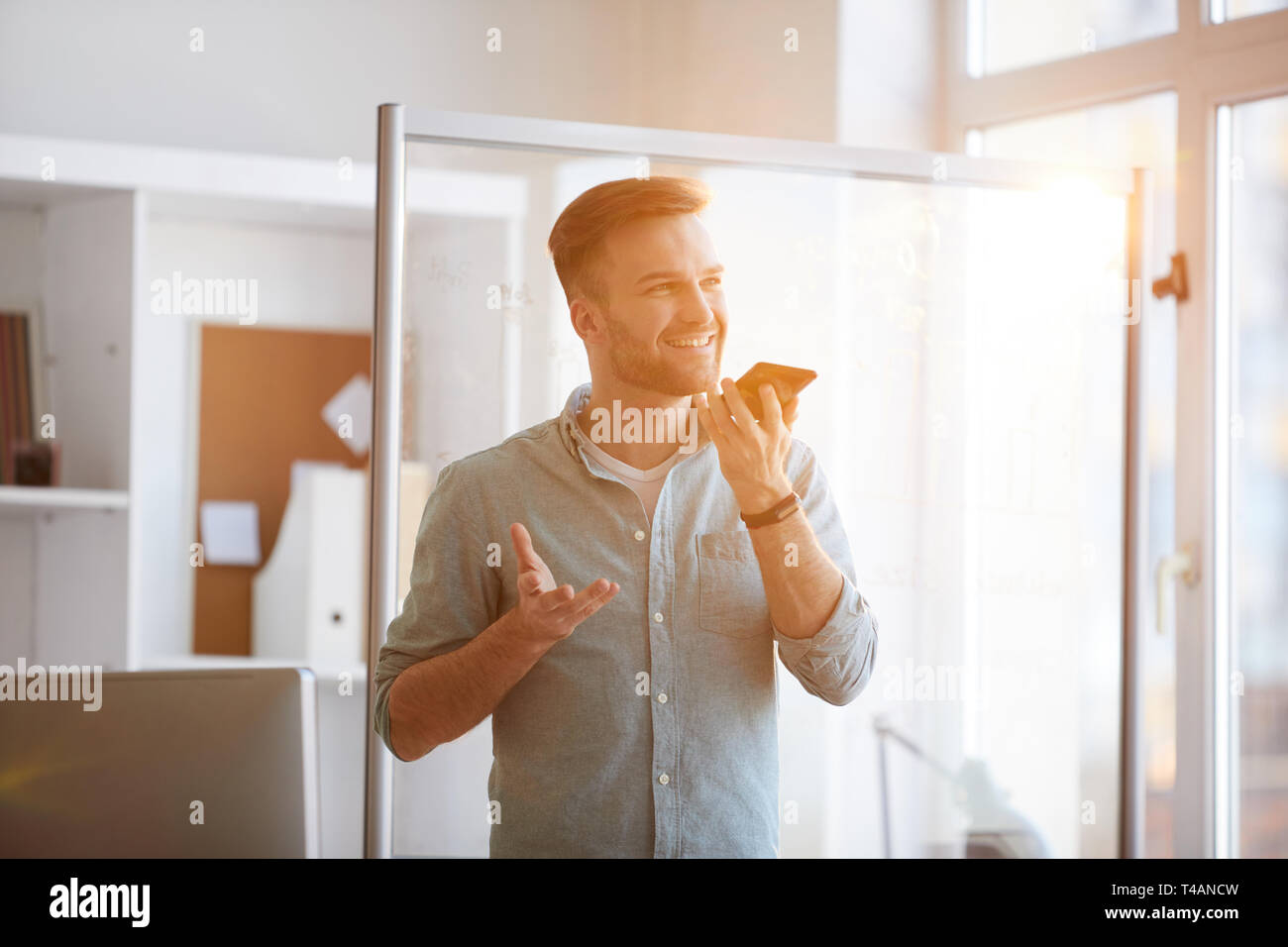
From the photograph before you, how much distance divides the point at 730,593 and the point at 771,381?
0.92 feet

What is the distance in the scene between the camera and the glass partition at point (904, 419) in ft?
5.32

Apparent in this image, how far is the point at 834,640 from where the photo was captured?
4.90ft

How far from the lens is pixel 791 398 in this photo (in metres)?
1.61

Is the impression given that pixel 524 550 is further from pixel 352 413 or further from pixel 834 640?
pixel 352 413

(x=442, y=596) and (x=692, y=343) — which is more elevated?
(x=692, y=343)

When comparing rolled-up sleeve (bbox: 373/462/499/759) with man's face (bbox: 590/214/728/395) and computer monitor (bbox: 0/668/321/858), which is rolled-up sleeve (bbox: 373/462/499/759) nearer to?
man's face (bbox: 590/214/728/395)

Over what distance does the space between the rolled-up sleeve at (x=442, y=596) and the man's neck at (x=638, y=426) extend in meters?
0.18

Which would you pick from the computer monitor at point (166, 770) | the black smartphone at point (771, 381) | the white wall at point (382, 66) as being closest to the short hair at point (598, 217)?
the black smartphone at point (771, 381)

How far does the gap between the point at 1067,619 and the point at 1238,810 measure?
0.62 meters

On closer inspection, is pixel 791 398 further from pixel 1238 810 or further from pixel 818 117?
pixel 1238 810

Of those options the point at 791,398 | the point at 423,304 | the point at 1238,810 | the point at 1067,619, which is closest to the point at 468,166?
the point at 423,304

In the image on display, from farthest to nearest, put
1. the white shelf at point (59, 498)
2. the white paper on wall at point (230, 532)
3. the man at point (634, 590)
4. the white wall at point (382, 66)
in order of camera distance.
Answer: the white paper on wall at point (230, 532), the white wall at point (382, 66), the white shelf at point (59, 498), the man at point (634, 590)

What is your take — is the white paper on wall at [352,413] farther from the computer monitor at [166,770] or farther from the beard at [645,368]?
the computer monitor at [166,770]

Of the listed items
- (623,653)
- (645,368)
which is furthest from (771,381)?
(623,653)
